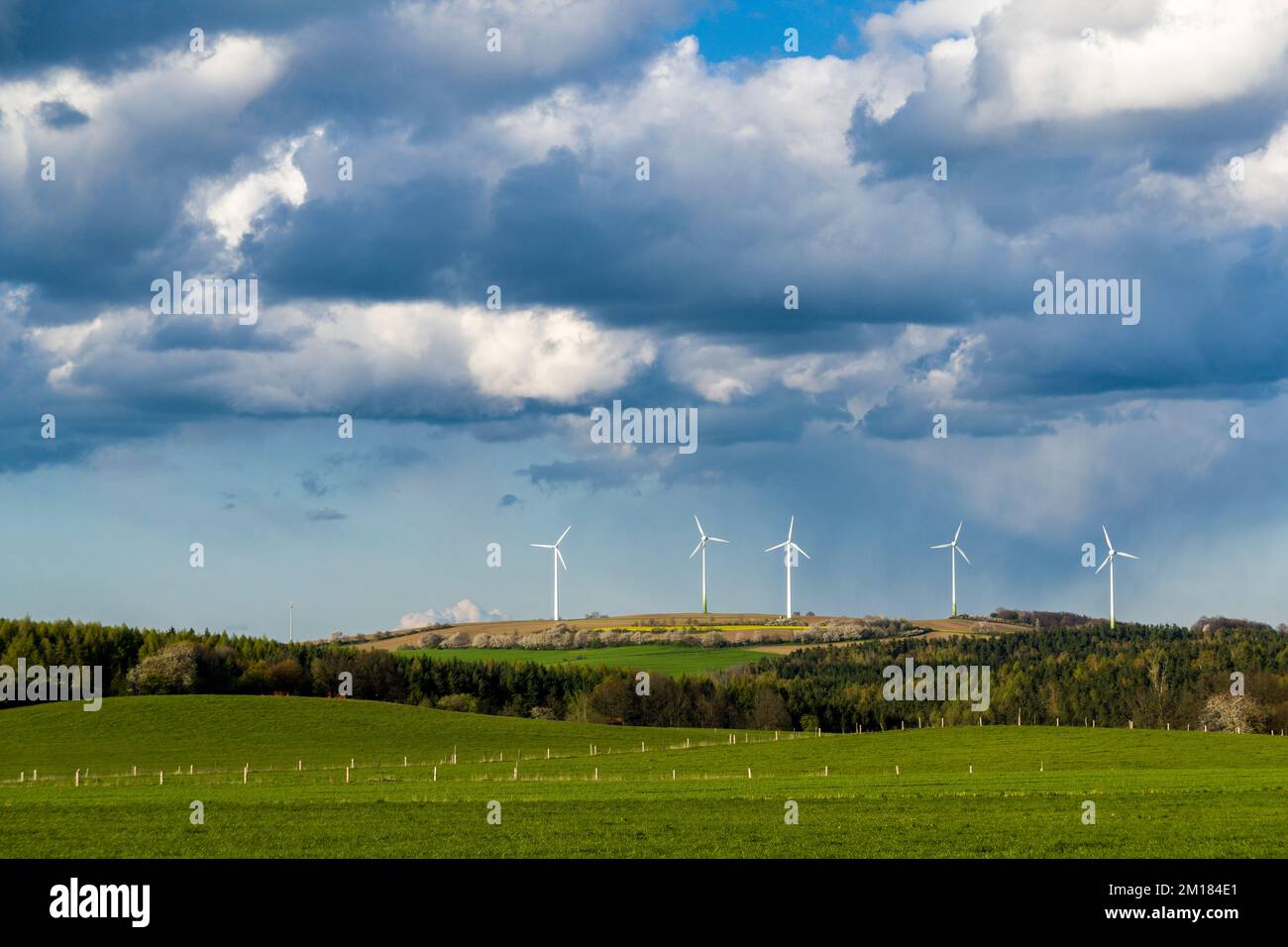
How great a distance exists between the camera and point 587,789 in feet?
257

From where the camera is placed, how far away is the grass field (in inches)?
1779

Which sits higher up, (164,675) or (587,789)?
(164,675)

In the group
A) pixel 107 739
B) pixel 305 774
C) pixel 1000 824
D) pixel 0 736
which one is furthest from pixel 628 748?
pixel 1000 824

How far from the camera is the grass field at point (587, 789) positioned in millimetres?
45188

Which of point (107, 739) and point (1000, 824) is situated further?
point (107, 739)

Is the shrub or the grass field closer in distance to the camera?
the grass field

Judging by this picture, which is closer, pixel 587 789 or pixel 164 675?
pixel 587 789

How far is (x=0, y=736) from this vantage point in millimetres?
133625

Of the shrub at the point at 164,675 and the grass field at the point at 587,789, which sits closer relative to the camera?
the grass field at the point at 587,789
